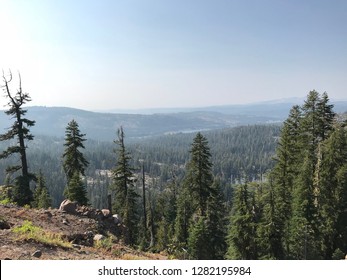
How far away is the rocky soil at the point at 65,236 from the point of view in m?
8.82

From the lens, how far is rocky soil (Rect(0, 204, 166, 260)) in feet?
28.9

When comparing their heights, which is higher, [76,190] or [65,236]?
[65,236]

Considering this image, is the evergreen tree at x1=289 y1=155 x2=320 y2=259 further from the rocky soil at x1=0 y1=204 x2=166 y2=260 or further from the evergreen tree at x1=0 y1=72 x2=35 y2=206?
the evergreen tree at x1=0 y1=72 x2=35 y2=206

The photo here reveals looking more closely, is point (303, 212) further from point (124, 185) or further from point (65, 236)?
point (65, 236)

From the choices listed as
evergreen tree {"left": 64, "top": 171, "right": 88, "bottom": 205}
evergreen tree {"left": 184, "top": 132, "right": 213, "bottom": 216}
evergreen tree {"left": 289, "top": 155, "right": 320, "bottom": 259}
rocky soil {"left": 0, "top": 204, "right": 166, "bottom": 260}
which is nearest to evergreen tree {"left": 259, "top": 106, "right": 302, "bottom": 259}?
evergreen tree {"left": 289, "top": 155, "right": 320, "bottom": 259}

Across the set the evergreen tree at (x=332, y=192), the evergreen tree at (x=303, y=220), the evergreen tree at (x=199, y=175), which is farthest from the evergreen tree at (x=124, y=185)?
the evergreen tree at (x=332, y=192)

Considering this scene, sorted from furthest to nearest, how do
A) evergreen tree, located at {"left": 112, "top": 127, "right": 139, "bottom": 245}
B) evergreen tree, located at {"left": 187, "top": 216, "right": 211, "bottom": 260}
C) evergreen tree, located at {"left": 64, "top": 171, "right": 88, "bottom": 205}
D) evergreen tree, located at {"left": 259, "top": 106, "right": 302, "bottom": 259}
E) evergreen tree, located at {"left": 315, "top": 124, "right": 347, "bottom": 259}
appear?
evergreen tree, located at {"left": 112, "top": 127, "right": 139, "bottom": 245} → evergreen tree, located at {"left": 187, "top": 216, "right": 211, "bottom": 260} → evergreen tree, located at {"left": 64, "top": 171, "right": 88, "bottom": 205} → evergreen tree, located at {"left": 315, "top": 124, "right": 347, "bottom": 259} → evergreen tree, located at {"left": 259, "top": 106, "right": 302, "bottom": 259}

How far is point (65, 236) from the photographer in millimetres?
11586

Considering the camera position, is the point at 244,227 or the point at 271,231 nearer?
the point at 271,231

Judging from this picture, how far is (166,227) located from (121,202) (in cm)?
2834

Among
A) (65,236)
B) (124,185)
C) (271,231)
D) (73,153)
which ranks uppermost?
(73,153)

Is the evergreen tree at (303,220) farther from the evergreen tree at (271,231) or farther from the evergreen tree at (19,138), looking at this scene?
the evergreen tree at (19,138)

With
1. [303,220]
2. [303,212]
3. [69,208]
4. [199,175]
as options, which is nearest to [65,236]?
[69,208]
